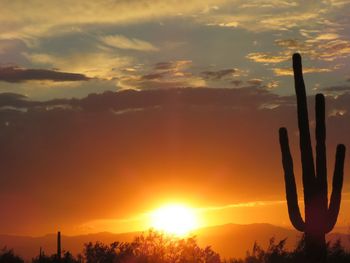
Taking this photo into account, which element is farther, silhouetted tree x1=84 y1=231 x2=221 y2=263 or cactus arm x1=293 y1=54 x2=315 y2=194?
silhouetted tree x1=84 y1=231 x2=221 y2=263

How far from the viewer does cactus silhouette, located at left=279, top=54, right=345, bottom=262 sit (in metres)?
23.4

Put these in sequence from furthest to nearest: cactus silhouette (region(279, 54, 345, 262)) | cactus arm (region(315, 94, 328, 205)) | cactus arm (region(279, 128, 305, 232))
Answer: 1. cactus arm (region(279, 128, 305, 232))
2. cactus arm (region(315, 94, 328, 205))
3. cactus silhouette (region(279, 54, 345, 262))

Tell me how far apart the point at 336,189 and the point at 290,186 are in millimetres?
1503

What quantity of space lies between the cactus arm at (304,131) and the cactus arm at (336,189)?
0.82 m

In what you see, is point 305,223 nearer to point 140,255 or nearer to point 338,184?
point 338,184

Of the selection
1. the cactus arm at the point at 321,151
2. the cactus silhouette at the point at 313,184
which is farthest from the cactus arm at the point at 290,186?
the cactus arm at the point at 321,151

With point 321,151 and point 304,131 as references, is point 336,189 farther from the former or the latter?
point 304,131

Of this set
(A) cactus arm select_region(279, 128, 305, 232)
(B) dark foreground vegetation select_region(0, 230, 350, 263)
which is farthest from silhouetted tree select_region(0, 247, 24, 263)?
(A) cactus arm select_region(279, 128, 305, 232)

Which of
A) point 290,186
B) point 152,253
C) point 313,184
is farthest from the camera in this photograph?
point 152,253

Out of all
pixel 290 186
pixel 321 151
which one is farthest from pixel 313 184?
pixel 321 151

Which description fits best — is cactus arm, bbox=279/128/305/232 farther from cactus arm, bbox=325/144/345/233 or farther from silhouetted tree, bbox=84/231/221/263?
silhouetted tree, bbox=84/231/221/263

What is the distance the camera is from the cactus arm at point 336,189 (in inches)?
925

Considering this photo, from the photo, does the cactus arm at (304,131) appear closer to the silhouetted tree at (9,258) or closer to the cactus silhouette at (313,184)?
the cactus silhouette at (313,184)

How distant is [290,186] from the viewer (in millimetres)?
23922
